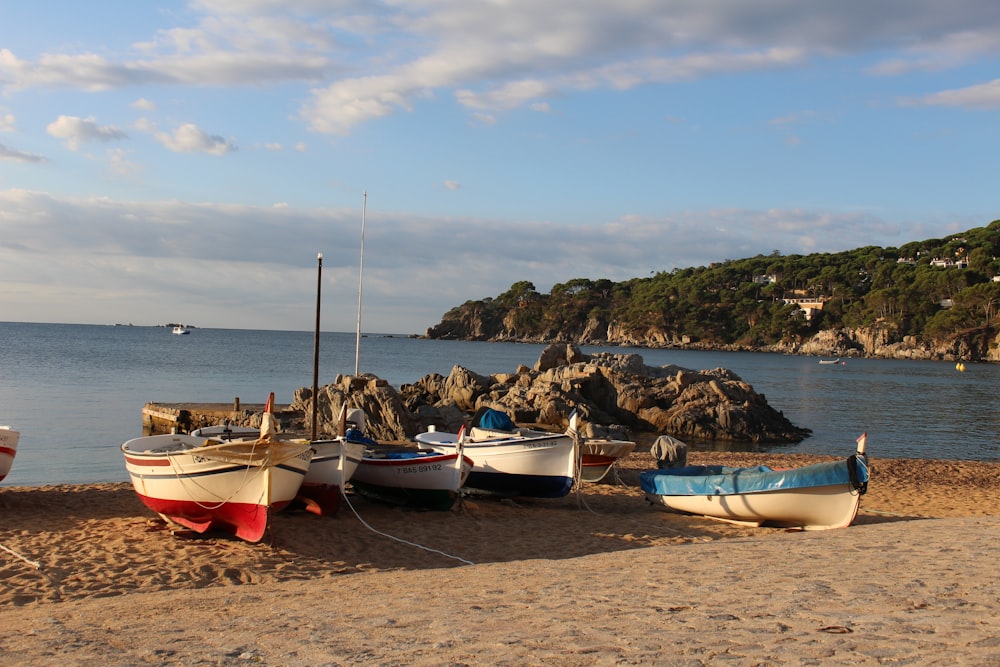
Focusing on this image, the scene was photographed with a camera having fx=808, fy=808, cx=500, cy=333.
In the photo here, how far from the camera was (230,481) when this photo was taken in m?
11.7

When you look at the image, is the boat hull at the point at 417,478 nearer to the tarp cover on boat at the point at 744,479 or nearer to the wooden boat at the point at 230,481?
the wooden boat at the point at 230,481

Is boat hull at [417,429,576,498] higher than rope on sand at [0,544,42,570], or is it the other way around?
boat hull at [417,429,576,498]

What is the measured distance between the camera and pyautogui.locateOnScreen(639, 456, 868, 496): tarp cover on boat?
41.7 feet

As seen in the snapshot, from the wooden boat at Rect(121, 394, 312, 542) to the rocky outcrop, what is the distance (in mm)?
13457

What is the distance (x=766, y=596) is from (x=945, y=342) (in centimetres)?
11342

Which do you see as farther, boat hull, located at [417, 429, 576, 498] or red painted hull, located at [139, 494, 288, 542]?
boat hull, located at [417, 429, 576, 498]

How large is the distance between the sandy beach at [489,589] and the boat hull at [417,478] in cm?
27

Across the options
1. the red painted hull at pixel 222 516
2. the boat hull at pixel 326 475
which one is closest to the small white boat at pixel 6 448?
the red painted hull at pixel 222 516

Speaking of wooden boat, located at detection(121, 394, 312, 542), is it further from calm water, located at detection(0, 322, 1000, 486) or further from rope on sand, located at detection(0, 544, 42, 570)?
calm water, located at detection(0, 322, 1000, 486)

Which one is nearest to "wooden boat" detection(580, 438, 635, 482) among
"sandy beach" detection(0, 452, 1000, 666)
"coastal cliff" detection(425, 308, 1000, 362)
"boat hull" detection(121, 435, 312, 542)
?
"sandy beach" detection(0, 452, 1000, 666)

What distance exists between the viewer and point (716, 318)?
463ft

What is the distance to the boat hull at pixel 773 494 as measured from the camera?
12.8m

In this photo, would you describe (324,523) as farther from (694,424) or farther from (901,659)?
(694,424)

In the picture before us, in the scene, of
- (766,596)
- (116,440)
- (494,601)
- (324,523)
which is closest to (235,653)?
(494,601)
